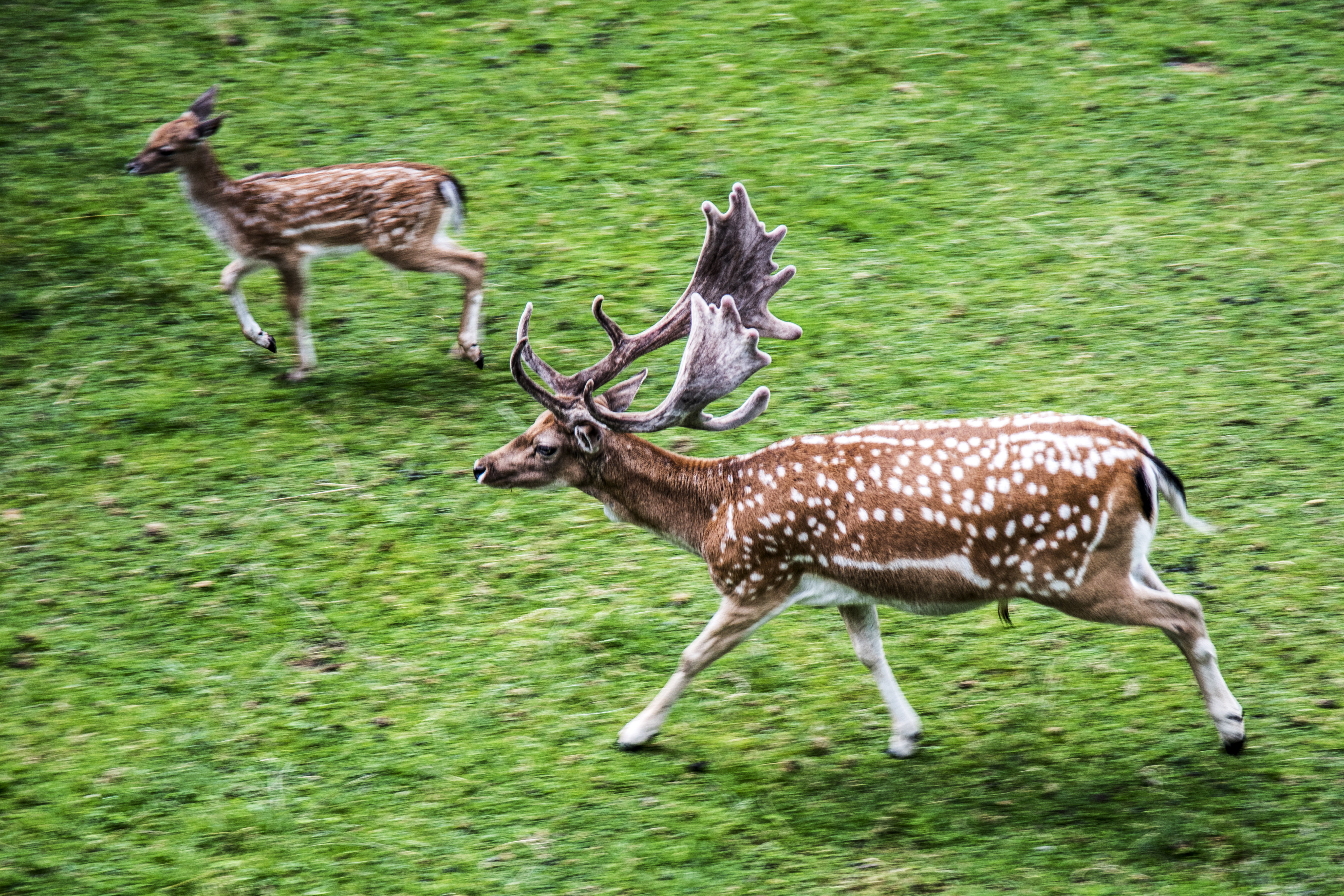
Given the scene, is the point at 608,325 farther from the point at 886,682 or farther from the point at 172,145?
the point at 172,145

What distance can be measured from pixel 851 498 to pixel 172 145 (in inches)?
203

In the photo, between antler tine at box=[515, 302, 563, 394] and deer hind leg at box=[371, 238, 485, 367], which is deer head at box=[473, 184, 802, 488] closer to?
antler tine at box=[515, 302, 563, 394]

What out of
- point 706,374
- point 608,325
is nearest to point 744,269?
point 608,325

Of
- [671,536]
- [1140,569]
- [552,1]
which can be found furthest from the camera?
[552,1]

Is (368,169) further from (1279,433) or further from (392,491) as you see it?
(1279,433)

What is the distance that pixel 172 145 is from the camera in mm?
8203

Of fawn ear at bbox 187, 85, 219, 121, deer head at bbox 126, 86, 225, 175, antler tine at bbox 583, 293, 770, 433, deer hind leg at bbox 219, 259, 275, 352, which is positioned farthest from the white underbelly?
fawn ear at bbox 187, 85, 219, 121

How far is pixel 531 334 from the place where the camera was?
8344mm

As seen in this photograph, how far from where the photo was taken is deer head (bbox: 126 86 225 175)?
26.8 ft

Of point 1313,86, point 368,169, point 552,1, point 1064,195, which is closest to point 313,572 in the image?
point 368,169

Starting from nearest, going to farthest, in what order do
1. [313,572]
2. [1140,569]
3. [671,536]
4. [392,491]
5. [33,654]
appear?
1. [1140,569]
2. [671,536]
3. [33,654]
4. [313,572]
5. [392,491]

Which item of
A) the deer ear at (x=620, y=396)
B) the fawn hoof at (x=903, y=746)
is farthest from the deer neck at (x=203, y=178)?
the fawn hoof at (x=903, y=746)

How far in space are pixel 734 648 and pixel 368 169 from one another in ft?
12.7

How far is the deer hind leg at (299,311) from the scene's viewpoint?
314 inches
